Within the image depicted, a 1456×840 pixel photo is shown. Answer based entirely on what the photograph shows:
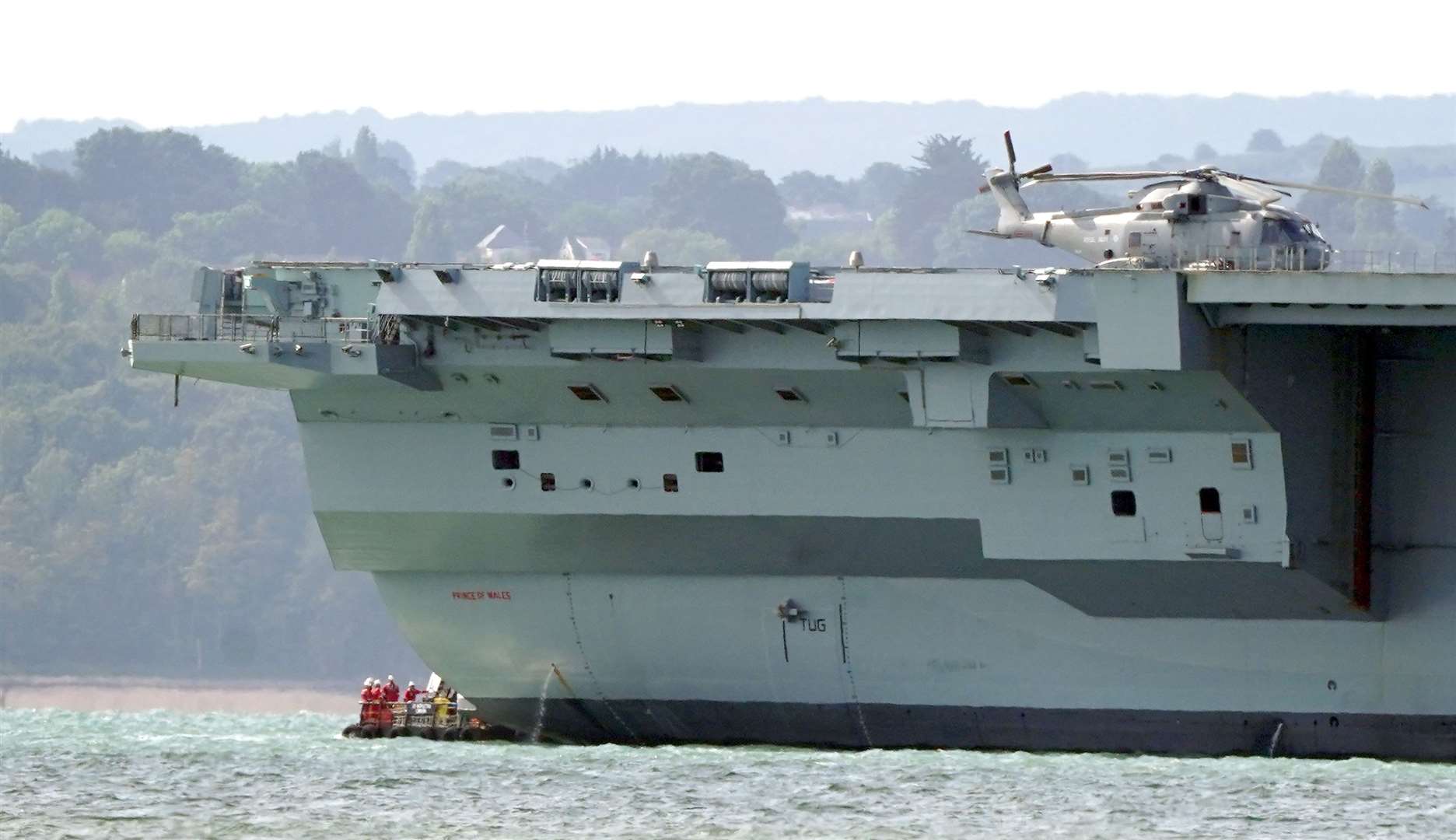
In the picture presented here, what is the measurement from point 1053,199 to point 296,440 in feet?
136

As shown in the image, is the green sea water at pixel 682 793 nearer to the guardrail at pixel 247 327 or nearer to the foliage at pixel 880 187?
the guardrail at pixel 247 327

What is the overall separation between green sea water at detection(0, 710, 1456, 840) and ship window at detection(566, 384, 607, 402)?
4.05 m

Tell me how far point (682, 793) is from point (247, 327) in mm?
7309

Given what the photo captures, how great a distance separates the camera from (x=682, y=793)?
2805 cm

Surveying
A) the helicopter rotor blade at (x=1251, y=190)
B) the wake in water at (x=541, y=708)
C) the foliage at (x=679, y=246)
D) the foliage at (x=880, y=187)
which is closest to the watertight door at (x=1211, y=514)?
the helicopter rotor blade at (x=1251, y=190)

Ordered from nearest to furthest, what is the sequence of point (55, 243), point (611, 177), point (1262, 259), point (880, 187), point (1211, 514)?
point (1211, 514), point (1262, 259), point (55, 243), point (611, 177), point (880, 187)

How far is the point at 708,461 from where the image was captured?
31109 mm

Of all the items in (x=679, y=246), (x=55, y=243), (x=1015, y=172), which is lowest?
(x=1015, y=172)

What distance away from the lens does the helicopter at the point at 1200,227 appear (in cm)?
3048

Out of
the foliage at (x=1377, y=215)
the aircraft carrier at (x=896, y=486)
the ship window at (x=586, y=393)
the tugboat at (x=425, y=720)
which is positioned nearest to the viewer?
the aircraft carrier at (x=896, y=486)

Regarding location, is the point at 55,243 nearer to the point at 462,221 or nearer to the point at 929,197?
the point at 462,221

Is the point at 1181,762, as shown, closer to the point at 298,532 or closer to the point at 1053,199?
the point at 298,532

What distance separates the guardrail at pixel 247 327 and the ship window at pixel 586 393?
2.06 metres

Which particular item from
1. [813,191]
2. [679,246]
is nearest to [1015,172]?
[679,246]
